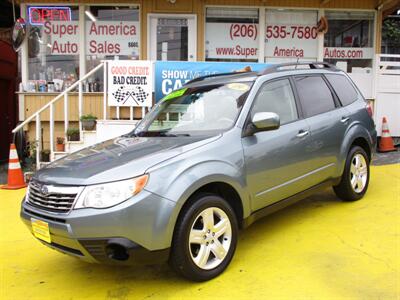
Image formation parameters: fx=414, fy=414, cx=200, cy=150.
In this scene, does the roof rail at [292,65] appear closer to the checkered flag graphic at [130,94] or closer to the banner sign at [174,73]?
the banner sign at [174,73]

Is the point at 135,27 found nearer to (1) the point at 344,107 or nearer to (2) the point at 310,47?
(2) the point at 310,47

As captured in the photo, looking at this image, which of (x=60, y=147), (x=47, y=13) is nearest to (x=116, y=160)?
(x=60, y=147)

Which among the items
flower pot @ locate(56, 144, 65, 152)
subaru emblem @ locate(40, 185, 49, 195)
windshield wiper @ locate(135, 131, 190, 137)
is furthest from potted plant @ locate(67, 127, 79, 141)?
subaru emblem @ locate(40, 185, 49, 195)

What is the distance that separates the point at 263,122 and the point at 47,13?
7398mm

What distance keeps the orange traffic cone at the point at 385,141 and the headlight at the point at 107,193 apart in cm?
758

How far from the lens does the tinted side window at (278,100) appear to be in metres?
4.14

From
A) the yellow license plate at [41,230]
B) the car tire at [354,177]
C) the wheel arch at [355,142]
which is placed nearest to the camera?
the yellow license plate at [41,230]

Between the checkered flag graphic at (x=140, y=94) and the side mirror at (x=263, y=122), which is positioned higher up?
the checkered flag graphic at (x=140, y=94)

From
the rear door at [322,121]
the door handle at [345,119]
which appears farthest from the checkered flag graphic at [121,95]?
the door handle at [345,119]

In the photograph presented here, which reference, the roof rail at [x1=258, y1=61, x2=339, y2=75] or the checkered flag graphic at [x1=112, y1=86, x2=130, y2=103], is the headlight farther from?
the checkered flag graphic at [x1=112, y1=86, x2=130, y2=103]

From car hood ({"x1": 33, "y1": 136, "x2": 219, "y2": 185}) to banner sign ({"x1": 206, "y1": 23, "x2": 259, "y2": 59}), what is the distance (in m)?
5.99

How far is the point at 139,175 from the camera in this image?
3.05 m

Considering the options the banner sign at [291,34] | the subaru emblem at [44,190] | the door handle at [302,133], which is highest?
the banner sign at [291,34]

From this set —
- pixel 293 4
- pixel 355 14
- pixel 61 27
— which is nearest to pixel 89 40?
pixel 61 27
